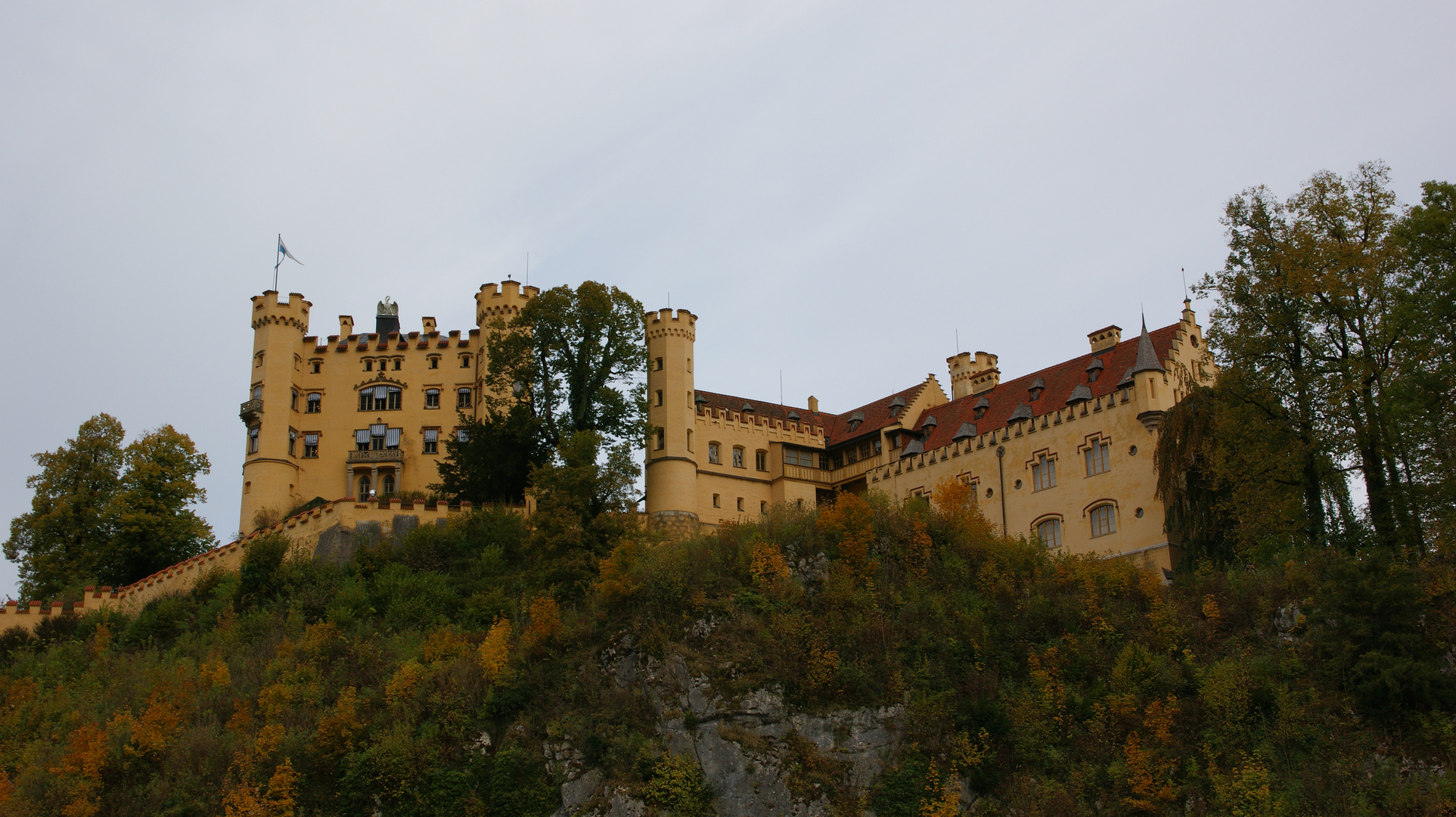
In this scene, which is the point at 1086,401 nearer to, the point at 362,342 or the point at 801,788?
the point at 801,788

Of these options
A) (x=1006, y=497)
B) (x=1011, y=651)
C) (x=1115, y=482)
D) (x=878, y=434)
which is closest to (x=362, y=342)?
(x=878, y=434)

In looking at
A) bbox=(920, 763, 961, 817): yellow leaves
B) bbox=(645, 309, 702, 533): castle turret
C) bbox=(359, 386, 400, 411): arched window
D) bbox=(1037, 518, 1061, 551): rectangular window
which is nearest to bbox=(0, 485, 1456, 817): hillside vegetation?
bbox=(920, 763, 961, 817): yellow leaves

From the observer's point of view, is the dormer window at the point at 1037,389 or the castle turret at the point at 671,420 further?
the castle turret at the point at 671,420

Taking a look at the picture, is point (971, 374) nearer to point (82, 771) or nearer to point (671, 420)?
point (671, 420)

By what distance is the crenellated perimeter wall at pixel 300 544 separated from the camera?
53.1m

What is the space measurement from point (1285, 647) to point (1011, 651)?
22.9ft

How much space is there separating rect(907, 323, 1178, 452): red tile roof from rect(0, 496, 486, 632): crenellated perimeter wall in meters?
23.2

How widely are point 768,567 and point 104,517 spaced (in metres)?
36.5

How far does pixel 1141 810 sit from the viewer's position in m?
31.5

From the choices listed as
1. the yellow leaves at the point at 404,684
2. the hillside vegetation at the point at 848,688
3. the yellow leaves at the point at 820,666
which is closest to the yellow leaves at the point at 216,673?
the hillside vegetation at the point at 848,688

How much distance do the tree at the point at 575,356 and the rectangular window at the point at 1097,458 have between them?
750 inches

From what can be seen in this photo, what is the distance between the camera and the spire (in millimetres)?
52906

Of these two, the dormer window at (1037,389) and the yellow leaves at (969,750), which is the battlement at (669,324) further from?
the yellow leaves at (969,750)

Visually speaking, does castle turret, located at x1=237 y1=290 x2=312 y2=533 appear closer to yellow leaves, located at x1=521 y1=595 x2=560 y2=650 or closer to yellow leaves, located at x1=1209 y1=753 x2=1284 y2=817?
yellow leaves, located at x1=521 y1=595 x2=560 y2=650
